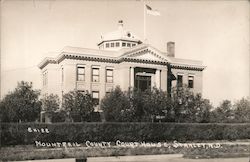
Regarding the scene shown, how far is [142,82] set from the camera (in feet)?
106

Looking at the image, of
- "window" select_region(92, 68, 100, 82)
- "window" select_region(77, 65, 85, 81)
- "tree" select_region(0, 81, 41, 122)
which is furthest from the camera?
"window" select_region(92, 68, 100, 82)

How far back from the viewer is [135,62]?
3131 cm

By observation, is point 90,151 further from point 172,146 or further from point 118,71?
point 118,71

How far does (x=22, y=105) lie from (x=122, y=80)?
9.46m

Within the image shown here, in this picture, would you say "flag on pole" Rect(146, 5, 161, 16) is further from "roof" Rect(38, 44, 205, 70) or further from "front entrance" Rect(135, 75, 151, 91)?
"front entrance" Rect(135, 75, 151, 91)

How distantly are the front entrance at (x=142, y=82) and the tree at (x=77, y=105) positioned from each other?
680 cm

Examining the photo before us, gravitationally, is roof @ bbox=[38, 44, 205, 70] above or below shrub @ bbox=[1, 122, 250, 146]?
above

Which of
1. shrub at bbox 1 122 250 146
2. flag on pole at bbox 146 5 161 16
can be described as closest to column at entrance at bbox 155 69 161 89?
shrub at bbox 1 122 250 146

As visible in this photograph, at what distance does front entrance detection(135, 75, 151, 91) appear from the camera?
3187cm

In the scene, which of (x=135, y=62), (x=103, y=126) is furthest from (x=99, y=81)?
(x=103, y=126)

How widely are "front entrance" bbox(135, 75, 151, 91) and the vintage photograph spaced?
88mm

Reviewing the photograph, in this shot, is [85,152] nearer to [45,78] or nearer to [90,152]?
[90,152]

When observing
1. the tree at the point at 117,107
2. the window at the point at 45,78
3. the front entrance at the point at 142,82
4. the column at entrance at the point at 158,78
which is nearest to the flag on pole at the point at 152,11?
the tree at the point at 117,107

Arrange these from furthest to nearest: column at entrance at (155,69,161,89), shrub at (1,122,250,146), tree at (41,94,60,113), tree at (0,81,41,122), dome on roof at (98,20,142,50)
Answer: dome on roof at (98,20,142,50) < column at entrance at (155,69,161,89) < tree at (41,94,60,113) < tree at (0,81,41,122) < shrub at (1,122,250,146)
